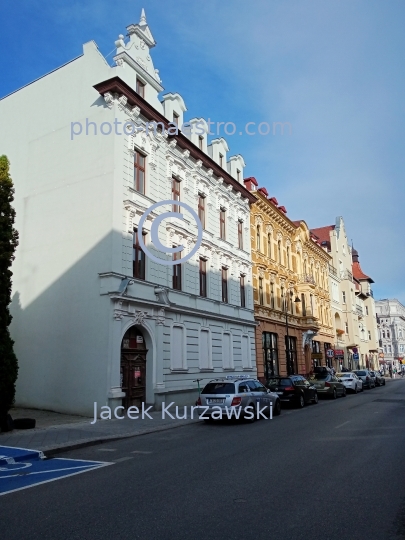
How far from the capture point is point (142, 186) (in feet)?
69.5

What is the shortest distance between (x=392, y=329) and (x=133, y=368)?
114448mm

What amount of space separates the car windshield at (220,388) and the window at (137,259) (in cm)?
599

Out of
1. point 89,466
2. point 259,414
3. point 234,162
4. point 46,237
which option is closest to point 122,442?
point 89,466

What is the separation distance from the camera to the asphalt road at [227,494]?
5.27m

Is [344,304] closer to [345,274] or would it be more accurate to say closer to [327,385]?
[345,274]

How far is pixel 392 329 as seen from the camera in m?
121

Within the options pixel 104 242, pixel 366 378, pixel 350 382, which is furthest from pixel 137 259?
pixel 366 378

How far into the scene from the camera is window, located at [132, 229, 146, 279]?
19.7 m

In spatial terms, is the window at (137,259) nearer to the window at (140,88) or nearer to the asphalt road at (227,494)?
the window at (140,88)

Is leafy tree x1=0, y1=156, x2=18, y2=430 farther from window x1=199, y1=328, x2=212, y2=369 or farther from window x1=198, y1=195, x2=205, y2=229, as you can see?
window x1=198, y1=195, x2=205, y2=229

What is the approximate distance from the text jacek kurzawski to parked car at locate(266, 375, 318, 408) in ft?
12.3

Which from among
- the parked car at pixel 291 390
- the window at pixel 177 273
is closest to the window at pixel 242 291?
the window at pixel 177 273

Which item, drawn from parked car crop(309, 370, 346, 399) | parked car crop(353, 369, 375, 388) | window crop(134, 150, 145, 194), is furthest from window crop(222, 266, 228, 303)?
parked car crop(353, 369, 375, 388)

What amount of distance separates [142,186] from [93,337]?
24.1 ft
